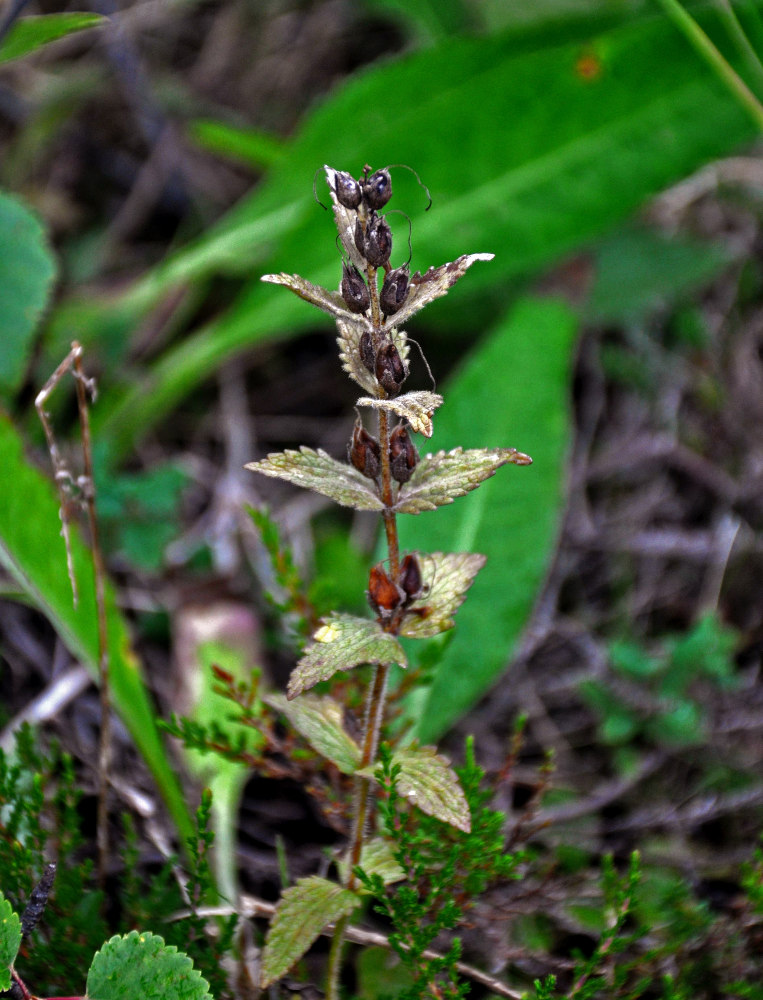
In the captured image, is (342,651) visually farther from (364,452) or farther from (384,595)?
(364,452)

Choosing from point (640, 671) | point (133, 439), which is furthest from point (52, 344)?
point (640, 671)

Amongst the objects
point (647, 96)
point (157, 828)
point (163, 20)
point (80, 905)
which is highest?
point (163, 20)

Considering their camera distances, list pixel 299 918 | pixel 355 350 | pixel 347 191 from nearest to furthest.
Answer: pixel 347 191, pixel 355 350, pixel 299 918

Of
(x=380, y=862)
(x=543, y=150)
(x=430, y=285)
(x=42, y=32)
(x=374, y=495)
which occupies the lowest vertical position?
(x=380, y=862)

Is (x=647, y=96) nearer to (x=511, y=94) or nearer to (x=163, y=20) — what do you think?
(x=511, y=94)

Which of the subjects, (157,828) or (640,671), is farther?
(640,671)

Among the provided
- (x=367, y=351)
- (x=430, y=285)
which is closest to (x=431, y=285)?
(x=430, y=285)

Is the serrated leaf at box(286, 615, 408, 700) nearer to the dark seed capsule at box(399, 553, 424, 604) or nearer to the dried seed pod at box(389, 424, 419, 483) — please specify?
the dark seed capsule at box(399, 553, 424, 604)
